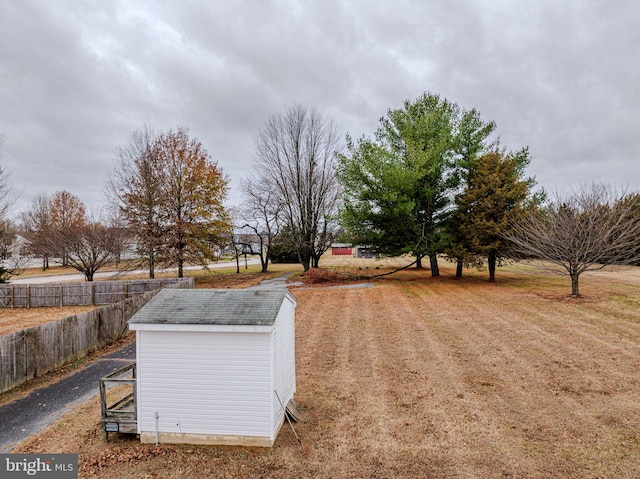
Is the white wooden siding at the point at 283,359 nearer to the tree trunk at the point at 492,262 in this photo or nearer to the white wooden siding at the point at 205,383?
the white wooden siding at the point at 205,383

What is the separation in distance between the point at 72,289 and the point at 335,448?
65.6 ft

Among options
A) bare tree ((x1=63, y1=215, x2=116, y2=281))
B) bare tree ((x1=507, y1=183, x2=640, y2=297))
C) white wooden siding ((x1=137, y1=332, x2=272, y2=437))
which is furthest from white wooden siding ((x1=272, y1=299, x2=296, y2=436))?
bare tree ((x1=63, y1=215, x2=116, y2=281))

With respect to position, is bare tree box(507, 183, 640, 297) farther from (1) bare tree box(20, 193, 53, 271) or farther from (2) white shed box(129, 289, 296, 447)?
(1) bare tree box(20, 193, 53, 271)

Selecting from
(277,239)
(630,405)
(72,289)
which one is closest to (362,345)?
(630,405)

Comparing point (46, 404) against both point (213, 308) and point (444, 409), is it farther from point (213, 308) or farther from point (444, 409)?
point (444, 409)

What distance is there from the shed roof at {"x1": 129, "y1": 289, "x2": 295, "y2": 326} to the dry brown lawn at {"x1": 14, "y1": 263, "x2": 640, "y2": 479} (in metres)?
2.42

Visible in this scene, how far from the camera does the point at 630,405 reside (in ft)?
26.3

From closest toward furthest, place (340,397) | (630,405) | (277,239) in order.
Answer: (630,405), (340,397), (277,239)

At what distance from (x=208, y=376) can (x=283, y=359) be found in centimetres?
157

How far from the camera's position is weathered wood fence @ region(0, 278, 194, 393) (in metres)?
9.58

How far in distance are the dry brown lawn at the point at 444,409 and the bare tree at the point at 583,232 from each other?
3125 mm

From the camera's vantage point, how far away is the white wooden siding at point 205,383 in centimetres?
686

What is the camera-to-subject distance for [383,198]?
23.9 metres

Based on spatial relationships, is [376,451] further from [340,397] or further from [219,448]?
[219,448]
